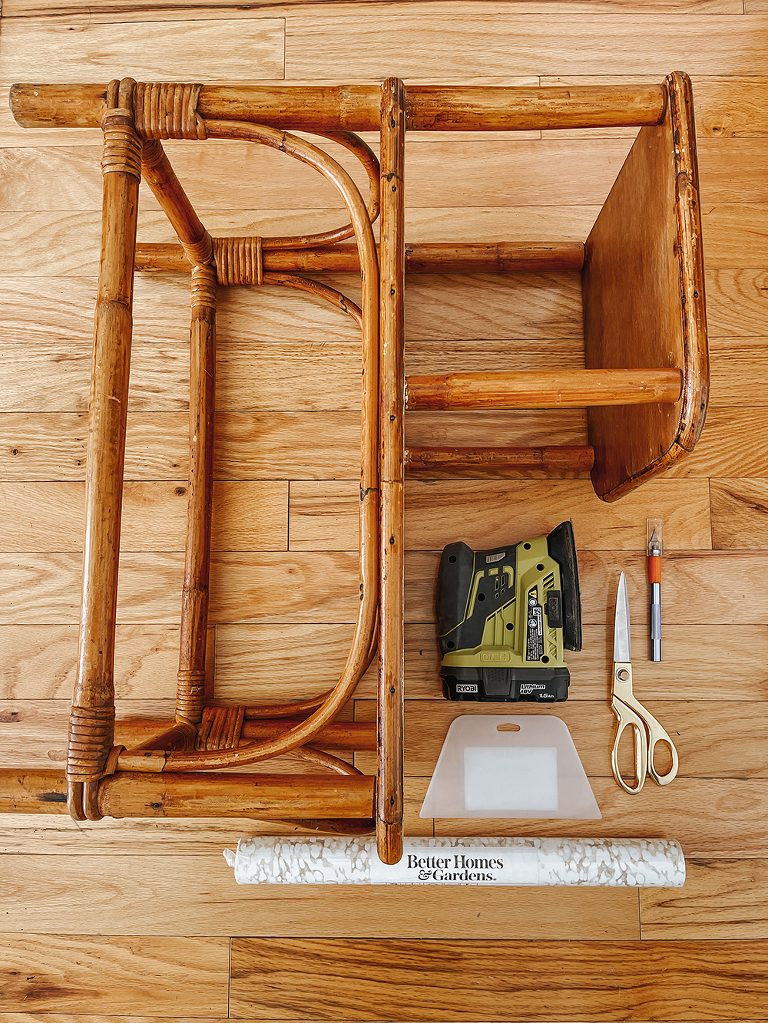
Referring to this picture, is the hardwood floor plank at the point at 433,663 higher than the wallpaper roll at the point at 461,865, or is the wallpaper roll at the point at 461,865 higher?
the hardwood floor plank at the point at 433,663

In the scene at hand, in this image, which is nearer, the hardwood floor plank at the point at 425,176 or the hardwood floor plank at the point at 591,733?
the hardwood floor plank at the point at 591,733

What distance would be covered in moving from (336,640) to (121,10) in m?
1.23

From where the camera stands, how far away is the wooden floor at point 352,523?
39.7 inches

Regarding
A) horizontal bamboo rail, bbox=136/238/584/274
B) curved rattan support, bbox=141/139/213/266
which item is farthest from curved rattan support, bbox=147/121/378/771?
horizontal bamboo rail, bbox=136/238/584/274

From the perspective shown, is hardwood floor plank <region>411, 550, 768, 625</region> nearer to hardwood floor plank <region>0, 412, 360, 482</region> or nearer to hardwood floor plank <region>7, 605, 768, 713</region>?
hardwood floor plank <region>7, 605, 768, 713</region>

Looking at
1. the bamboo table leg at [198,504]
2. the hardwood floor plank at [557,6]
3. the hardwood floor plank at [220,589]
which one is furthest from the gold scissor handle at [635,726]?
the hardwood floor plank at [557,6]

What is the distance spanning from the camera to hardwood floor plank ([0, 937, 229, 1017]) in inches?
39.6

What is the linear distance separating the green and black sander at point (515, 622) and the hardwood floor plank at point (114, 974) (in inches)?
23.1

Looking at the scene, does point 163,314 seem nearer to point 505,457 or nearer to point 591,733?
point 505,457

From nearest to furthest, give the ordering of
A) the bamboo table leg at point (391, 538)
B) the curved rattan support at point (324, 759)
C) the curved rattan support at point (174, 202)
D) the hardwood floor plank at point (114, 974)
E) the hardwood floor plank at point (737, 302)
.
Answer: the bamboo table leg at point (391, 538)
the curved rattan support at point (174, 202)
the curved rattan support at point (324, 759)
the hardwood floor plank at point (114, 974)
the hardwood floor plank at point (737, 302)

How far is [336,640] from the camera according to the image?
1062 mm

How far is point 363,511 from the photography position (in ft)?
2.42

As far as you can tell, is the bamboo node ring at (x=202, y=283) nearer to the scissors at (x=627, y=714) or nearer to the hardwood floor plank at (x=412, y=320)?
the hardwood floor plank at (x=412, y=320)

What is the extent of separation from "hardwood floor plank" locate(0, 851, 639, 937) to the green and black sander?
340 mm
